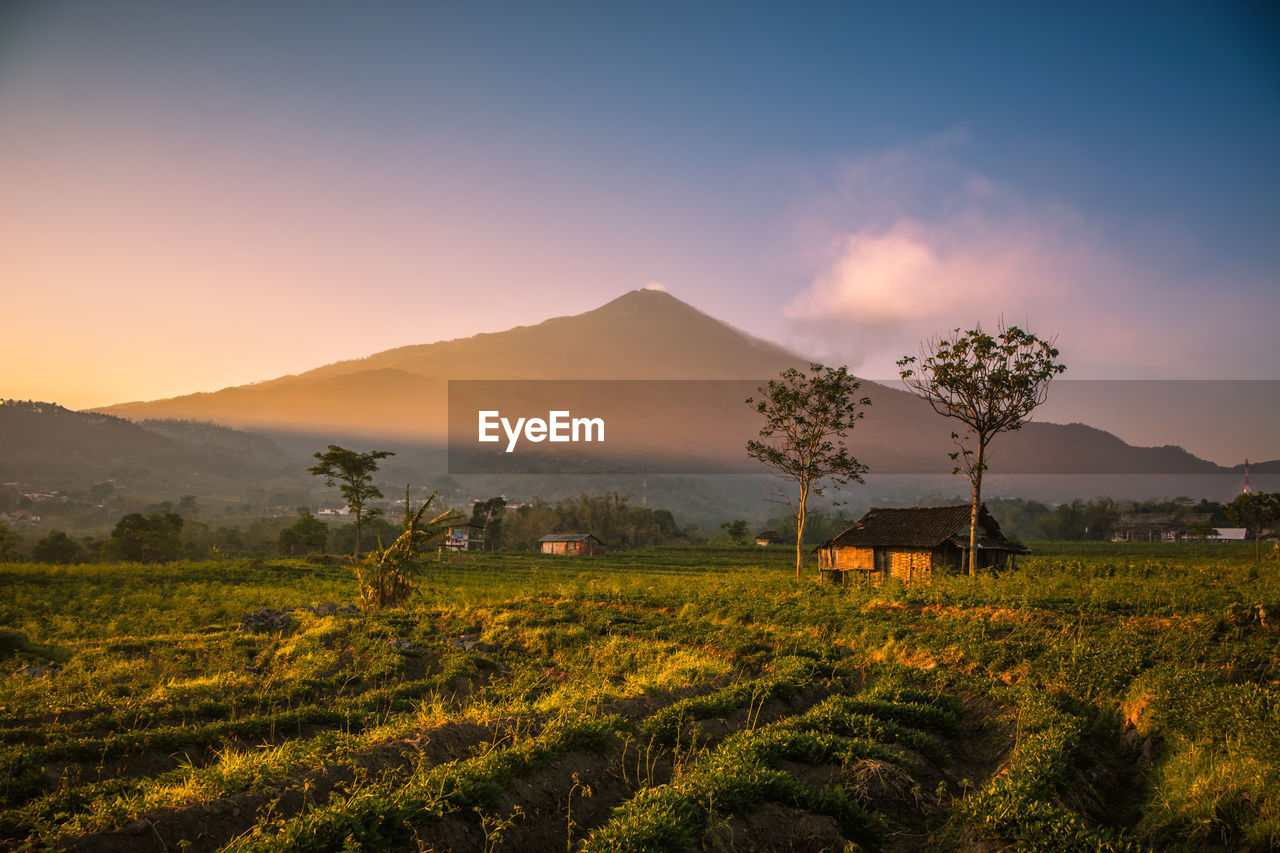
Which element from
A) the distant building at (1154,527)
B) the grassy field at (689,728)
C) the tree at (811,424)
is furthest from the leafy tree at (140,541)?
the distant building at (1154,527)

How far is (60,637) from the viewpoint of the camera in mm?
22641

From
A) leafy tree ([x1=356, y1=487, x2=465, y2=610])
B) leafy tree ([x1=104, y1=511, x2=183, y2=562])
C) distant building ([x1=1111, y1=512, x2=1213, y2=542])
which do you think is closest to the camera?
leafy tree ([x1=356, y1=487, x2=465, y2=610])

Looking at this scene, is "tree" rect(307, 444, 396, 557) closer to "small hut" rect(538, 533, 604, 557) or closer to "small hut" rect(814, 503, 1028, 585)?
"small hut" rect(538, 533, 604, 557)

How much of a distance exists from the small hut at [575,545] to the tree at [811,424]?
52.7 m

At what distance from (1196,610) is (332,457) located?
213ft

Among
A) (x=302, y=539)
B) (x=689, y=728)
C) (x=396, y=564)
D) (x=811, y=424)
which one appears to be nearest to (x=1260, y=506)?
(x=811, y=424)

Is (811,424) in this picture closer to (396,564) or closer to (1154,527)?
(396,564)

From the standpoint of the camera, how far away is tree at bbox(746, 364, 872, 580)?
35344mm

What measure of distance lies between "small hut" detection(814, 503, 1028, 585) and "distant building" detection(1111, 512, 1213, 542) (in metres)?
91.7

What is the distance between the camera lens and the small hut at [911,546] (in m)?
32.4

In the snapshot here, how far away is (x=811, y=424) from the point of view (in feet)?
119

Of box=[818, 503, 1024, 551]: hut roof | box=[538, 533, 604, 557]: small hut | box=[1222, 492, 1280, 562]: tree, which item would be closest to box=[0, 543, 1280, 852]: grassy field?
box=[818, 503, 1024, 551]: hut roof

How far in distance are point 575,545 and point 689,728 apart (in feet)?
257

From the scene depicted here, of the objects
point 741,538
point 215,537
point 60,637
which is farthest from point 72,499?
point 60,637
